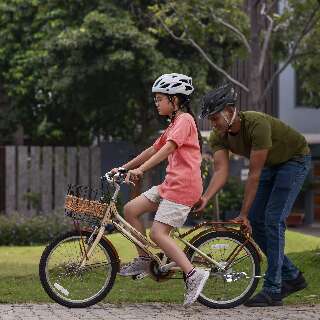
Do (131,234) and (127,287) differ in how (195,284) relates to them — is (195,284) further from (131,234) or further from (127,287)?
(127,287)

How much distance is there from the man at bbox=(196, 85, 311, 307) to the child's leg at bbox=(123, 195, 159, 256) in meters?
0.42

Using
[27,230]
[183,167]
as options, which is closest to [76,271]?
[183,167]

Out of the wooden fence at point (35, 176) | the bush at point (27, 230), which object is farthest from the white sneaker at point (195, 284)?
the wooden fence at point (35, 176)

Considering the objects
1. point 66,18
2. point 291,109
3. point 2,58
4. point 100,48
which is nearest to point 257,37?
point 100,48

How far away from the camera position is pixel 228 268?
7695mm

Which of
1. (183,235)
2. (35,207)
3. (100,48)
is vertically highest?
(100,48)

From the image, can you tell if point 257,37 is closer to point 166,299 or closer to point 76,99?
point 76,99

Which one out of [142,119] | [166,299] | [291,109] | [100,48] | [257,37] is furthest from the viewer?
[291,109]

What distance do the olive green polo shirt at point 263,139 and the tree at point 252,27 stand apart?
36.8 ft

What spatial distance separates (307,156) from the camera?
7.92 meters

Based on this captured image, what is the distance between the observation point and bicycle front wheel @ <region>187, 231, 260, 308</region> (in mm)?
7645

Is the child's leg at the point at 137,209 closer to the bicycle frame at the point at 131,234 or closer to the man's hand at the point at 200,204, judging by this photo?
the bicycle frame at the point at 131,234

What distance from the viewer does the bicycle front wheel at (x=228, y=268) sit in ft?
25.1

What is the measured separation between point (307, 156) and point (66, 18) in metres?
16.9
